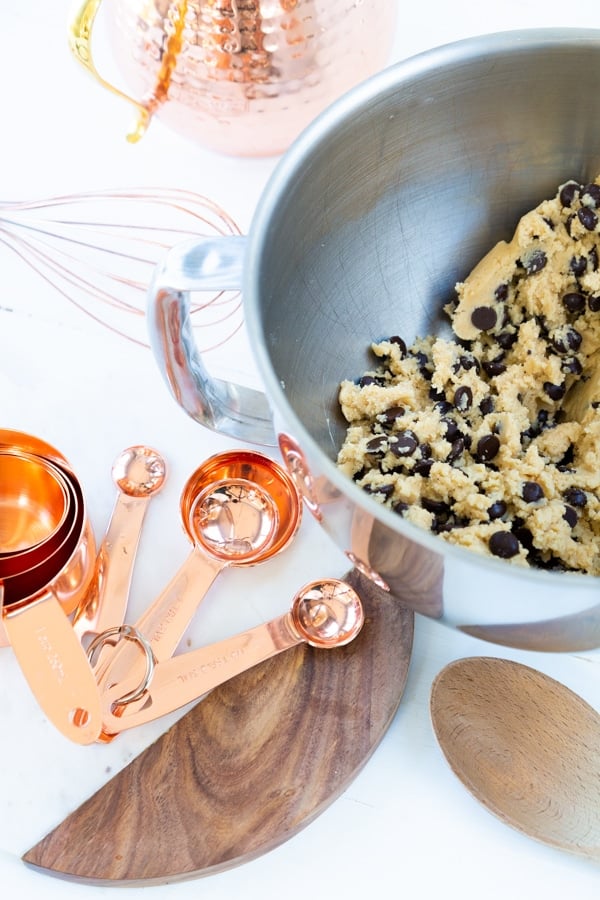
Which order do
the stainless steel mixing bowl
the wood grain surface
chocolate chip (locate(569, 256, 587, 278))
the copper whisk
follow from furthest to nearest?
the copper whisk
chocolate chip (locate(569, 256, 587, 278))
the wood grain surface
the stainless steel mixing bowl

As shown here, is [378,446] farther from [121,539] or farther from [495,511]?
[121,539]

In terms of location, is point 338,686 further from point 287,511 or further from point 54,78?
point 54,78

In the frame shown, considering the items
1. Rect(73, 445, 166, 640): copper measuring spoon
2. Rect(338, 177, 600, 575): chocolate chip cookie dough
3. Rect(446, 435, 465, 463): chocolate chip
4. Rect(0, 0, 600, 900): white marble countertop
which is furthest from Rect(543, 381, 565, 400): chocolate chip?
Rect(73, 445, 166, 640): copper measuring spoon

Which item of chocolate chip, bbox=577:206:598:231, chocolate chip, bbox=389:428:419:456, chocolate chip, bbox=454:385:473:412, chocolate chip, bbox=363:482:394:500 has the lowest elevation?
chocolate chip, bbox=363:482:394:500

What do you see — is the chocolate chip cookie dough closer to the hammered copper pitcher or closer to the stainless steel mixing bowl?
the stainless steel mixing bowl

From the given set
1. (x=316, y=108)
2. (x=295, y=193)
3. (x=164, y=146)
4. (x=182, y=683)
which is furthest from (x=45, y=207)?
(x=182, y=683)

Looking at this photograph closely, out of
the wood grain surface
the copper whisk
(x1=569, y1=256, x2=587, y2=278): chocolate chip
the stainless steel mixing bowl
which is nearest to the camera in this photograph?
the stainless steel mixing bowl

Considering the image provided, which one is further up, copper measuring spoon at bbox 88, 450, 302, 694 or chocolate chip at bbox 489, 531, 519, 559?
chocolate chip at bbox 489, 531, 519, 559
